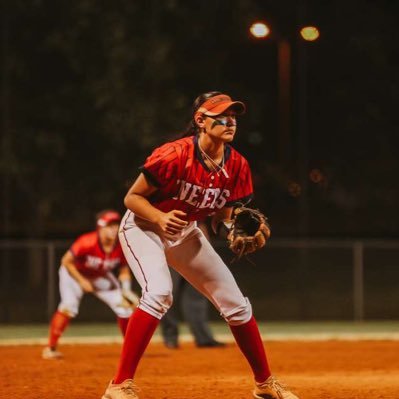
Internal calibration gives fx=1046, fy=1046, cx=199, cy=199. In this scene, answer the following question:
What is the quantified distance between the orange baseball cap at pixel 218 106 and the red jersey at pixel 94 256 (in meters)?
5.34

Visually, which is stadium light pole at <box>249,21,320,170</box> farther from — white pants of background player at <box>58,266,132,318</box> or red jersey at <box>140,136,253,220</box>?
red jersey at <box>140,136,253,220</box>

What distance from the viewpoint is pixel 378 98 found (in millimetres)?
28688

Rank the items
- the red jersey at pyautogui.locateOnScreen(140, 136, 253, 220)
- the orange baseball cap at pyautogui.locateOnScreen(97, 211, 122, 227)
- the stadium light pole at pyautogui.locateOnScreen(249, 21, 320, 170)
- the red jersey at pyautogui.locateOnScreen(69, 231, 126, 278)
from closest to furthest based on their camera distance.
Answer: the red jersey at pyautogui.locateOnScreen(140, 136, 253, 220) < the orange baseball cap at pyautogui.locateOnScreen(97, 211, 122, 227) < the red jersey at pyautogui.locateOnScreen(69, 231, 126, 278) < the stadium light pole at pyautogui.locateOnScreen(249, 21, 320, 170)

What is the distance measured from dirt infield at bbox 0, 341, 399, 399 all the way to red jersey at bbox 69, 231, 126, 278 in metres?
1.09

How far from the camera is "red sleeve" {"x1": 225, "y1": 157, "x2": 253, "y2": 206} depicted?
24.6 ft

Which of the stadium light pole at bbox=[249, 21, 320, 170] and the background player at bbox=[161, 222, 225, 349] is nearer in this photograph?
the background player at bbox=[161, 222, 225, 349]

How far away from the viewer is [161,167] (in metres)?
7.07

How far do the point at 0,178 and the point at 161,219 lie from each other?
20.1 m

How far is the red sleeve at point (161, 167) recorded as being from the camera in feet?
23.2

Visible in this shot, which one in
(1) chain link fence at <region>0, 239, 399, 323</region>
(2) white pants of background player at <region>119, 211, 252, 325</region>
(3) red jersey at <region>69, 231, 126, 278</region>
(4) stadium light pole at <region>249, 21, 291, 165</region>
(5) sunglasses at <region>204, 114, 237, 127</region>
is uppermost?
(4) stadium light pole at <region>249, 21, 291, 165</region>

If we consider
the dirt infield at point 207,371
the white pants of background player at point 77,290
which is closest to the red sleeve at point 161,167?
the dirt infield at point 207,371

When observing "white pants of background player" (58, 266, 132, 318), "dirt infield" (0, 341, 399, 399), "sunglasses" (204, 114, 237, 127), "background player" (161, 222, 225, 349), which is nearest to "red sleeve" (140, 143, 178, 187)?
"sunglasses" (204, 114, 237, 127)

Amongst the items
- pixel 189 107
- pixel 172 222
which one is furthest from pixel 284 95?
pixel 172 222

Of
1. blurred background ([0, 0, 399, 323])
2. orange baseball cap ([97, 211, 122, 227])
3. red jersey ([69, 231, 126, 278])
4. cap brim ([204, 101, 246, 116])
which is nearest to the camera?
cap brim ([204, 101, 246, 116])
